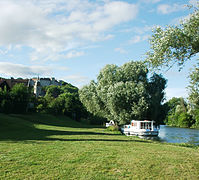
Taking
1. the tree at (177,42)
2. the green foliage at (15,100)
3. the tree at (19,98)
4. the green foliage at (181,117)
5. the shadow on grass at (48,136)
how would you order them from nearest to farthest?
the tree at (177,42) → the shadow on grass at (48,136) → the green foliage at (15,100) → the tree at (19,98) → the green foliage at (181,117)

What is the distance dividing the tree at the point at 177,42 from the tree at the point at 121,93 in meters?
15.5

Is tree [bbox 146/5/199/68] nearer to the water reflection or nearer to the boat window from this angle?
the water reflection

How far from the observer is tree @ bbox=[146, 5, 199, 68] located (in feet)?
37.5

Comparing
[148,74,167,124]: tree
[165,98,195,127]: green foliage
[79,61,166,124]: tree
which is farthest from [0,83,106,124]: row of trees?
[148,74,167,124]: tree

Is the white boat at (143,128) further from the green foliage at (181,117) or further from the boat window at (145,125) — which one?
the green foliage at (181,117)

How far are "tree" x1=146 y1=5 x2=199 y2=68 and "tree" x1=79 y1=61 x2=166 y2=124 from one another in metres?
15.5

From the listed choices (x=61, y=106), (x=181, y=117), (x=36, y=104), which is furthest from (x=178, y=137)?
(x=181, y=117)

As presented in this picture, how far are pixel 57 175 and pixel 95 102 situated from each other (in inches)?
1108

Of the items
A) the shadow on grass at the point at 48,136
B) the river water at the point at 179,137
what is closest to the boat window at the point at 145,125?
the river water at the point at 179,137

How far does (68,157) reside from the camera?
30.2 feet

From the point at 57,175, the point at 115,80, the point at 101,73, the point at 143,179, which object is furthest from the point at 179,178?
the point at 101,73

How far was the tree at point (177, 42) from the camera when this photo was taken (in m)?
11.4

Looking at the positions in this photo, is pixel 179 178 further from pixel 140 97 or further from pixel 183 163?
pixel 140 97

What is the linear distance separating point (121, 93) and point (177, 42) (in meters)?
18.0
